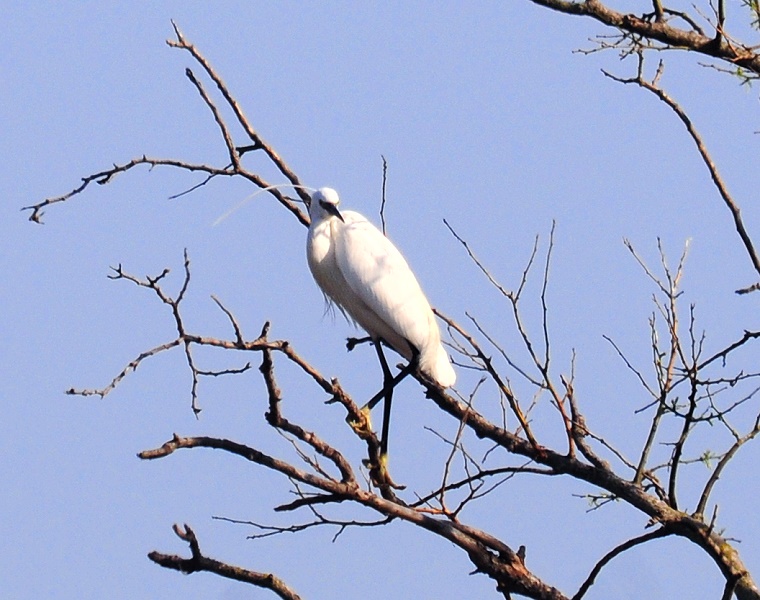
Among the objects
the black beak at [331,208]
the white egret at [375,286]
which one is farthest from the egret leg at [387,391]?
the black beak at [331,208]

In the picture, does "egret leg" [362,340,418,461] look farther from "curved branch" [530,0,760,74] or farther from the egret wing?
"curved branch" [530,0,760,74]

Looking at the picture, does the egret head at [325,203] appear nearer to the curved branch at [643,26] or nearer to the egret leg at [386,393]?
the egret leg at [386,393]

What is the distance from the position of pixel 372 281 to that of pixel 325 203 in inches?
21.1

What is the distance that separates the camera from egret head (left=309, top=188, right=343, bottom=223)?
782 centimetres

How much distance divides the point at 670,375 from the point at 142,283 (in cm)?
240

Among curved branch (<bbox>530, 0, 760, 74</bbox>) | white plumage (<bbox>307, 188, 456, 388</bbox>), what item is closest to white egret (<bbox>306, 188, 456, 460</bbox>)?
white plumage (<bbox>307, 188, 456, 388</bbox>)

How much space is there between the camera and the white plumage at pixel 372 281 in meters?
7.94

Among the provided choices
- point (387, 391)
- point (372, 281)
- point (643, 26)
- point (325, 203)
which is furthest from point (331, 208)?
point (643, 26)

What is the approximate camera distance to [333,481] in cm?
523

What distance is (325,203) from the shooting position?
7840mm

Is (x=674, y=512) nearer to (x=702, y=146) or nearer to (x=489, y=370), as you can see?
(x=489, y=370)

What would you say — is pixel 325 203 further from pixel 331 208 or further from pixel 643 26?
pixel 643 26

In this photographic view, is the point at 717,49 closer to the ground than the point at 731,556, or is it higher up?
higher up

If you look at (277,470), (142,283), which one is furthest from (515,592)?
(142,283)
